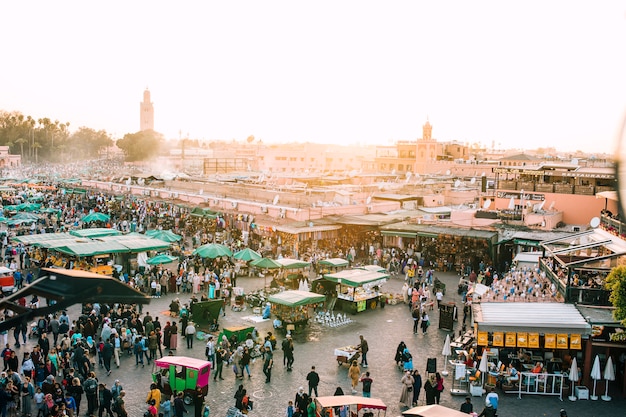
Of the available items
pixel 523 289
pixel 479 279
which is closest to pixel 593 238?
pixel 523 289

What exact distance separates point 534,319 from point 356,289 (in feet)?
24.0

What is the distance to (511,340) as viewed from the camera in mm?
12602

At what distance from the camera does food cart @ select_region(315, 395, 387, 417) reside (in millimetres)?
9938

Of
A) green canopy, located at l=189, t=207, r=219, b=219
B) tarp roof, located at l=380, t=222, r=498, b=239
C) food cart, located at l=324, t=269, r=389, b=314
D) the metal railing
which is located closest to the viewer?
the metal railing

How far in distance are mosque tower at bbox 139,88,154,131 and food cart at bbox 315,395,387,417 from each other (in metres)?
173

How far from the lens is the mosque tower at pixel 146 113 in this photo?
568 feet

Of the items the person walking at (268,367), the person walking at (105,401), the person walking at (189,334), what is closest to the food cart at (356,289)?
the person walking at (189,334)

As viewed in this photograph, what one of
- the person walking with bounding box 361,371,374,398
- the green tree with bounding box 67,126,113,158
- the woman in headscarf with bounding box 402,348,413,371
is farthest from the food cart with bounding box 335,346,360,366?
the green tree with bounding box 67,126,113,158

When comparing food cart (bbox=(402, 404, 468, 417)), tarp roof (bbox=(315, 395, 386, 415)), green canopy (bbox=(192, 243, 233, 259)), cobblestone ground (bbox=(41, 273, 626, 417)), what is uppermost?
green canopy (bbox=(192, 243, 233, 259))

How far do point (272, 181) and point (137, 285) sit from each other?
30551mm

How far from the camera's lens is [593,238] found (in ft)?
57.8

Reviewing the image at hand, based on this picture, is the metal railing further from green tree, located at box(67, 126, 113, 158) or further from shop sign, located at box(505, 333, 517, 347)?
green tree, located at box(67, 126, 113, 158)

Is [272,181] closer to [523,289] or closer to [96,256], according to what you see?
[96,256]

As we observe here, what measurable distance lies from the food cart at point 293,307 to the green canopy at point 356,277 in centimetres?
167
